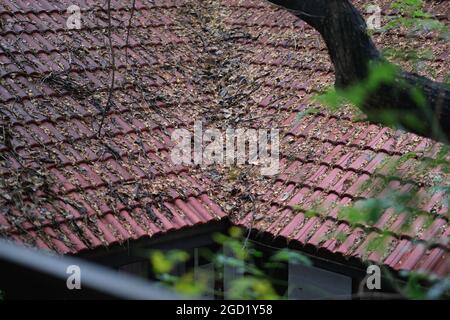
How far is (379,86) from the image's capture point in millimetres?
2689

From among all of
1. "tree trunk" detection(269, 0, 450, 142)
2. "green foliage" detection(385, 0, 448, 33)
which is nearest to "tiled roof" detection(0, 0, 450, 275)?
"green foliage" detection(385, 0, 448, 33)

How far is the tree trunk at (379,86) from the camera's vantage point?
2678 millimetres

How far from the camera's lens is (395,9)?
20.1 feet

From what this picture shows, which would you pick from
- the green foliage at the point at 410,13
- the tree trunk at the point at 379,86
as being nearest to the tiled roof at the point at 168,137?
the green foliage at the point at 410,13

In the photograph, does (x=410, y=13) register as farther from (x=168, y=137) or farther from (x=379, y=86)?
(x=379, y=86)

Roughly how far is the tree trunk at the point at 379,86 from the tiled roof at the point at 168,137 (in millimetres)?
965

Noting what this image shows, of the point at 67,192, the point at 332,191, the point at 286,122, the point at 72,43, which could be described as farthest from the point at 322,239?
the point at 72,43

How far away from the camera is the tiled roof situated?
439cm

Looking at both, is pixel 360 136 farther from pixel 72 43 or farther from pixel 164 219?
pixel 72 43

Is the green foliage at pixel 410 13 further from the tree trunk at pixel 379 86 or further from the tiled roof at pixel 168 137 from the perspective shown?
the tree trunk at pixel 379 86

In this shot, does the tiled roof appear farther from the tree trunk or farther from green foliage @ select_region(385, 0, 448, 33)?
the tree trunk

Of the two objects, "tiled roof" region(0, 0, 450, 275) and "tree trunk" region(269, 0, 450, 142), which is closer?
"tree trunk" region(269, 0, 450, 142)

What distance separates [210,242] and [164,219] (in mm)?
539

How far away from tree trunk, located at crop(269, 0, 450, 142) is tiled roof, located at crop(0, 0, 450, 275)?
3.17 feet
